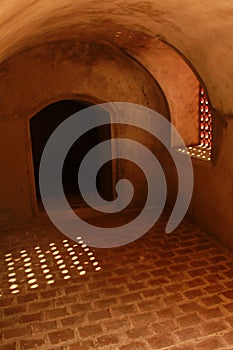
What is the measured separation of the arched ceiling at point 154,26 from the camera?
359cm

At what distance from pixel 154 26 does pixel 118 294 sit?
11.4 ft

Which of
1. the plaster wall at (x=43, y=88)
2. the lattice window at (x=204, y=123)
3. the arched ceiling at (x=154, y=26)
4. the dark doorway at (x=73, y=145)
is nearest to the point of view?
the arched ceiling at (x=154, y=26)

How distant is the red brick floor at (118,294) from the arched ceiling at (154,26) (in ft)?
7.55

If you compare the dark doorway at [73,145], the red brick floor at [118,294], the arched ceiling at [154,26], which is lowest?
the red brick floor at [118,294]

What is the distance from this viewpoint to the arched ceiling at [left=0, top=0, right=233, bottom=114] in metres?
3.59

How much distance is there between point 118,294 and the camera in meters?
4.47

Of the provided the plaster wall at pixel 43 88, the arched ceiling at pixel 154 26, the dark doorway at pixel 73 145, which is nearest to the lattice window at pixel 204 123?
the plaster wall at pixel 43 88

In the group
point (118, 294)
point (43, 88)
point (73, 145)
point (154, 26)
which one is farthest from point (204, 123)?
point (73, 145)

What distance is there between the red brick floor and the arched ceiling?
2.30 metres

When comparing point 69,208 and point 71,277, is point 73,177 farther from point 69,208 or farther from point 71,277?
point 71,277

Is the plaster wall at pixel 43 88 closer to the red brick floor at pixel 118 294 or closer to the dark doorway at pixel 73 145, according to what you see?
the red brick floor at pixel 118 294

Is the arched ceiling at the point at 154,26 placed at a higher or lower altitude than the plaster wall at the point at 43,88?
higher

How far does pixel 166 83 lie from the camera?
6.83 meters

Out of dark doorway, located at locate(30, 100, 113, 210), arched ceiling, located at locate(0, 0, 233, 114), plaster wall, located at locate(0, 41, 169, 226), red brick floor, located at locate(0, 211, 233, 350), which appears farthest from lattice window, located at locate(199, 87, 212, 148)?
dark doorway, located at locate(30, 100, 113, 210)
